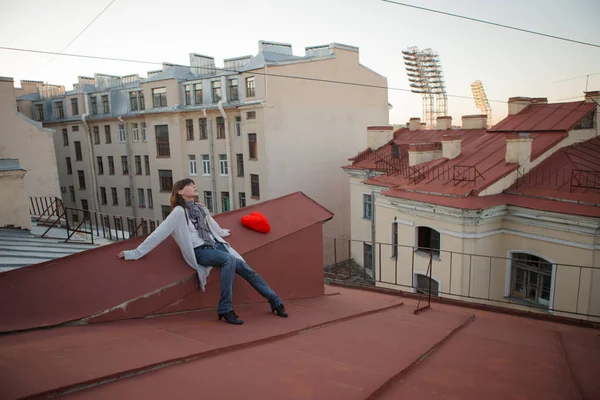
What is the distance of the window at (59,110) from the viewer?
33406 mm

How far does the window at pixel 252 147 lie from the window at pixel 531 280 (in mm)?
15282

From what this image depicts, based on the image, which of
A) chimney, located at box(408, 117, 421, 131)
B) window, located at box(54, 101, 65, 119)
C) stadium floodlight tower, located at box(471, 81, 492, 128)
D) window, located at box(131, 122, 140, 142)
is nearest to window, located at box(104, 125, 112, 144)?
window, located at box(131, 122, 140, 142)

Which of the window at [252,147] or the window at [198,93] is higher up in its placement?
the window at [198,93]

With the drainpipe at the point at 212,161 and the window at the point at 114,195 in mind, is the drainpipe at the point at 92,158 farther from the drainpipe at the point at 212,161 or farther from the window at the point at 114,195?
the drainpipe at the point at 212,161

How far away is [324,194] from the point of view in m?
26.0

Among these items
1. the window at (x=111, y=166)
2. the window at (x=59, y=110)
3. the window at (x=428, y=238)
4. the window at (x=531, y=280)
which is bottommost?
the window at (x=531, y=280)

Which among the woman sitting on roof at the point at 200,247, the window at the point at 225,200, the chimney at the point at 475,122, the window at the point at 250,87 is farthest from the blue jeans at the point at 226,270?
the window at the point at 225,200

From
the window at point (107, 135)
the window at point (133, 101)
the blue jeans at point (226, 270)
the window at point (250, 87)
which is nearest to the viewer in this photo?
the blue jeans at point (226, 270)

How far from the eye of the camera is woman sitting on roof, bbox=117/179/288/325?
446 centimetres

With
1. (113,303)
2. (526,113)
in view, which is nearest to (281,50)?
(526,113)

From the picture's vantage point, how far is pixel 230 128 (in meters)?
25.4

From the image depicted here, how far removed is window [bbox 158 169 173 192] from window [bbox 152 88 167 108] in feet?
14.5

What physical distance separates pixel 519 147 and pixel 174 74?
22093mm

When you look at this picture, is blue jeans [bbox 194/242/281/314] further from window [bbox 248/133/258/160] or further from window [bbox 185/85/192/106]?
window [bbox 185/85/192/106]
